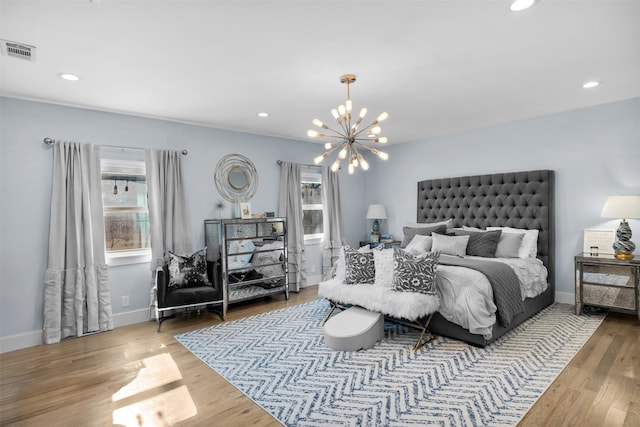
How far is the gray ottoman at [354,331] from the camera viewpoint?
10.1 feet

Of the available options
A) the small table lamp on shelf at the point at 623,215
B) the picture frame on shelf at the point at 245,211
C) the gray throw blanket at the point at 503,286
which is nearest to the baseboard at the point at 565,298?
the small table lamp on shelf at the point at 623,215

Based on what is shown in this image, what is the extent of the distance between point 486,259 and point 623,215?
1.41 m

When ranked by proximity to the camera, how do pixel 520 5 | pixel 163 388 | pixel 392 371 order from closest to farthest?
pixel 520 5, pixel 163 388, pixel 392 371

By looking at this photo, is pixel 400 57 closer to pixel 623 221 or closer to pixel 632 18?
pixel 632 18

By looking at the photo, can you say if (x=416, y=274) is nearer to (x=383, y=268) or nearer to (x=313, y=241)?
(x=383, y=268)

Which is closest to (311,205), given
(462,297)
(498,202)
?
(498,202)

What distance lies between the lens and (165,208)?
4301 millimetres

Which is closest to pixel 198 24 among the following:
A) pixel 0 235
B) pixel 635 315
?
pixel 0 235

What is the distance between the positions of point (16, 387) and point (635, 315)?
238 inches

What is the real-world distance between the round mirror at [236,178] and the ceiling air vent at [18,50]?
97.0 inches

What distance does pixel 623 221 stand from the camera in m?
3.78

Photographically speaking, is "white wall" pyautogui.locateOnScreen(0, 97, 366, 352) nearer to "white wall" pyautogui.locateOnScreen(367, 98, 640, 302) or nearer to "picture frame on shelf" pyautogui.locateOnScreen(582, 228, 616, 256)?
"white wall" pyautogui.locateOnScreen(367, 98, 640, 302)

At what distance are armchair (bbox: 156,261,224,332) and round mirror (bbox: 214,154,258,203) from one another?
3.80 feet

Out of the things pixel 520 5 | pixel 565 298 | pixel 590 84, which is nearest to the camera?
pixel 520 5
